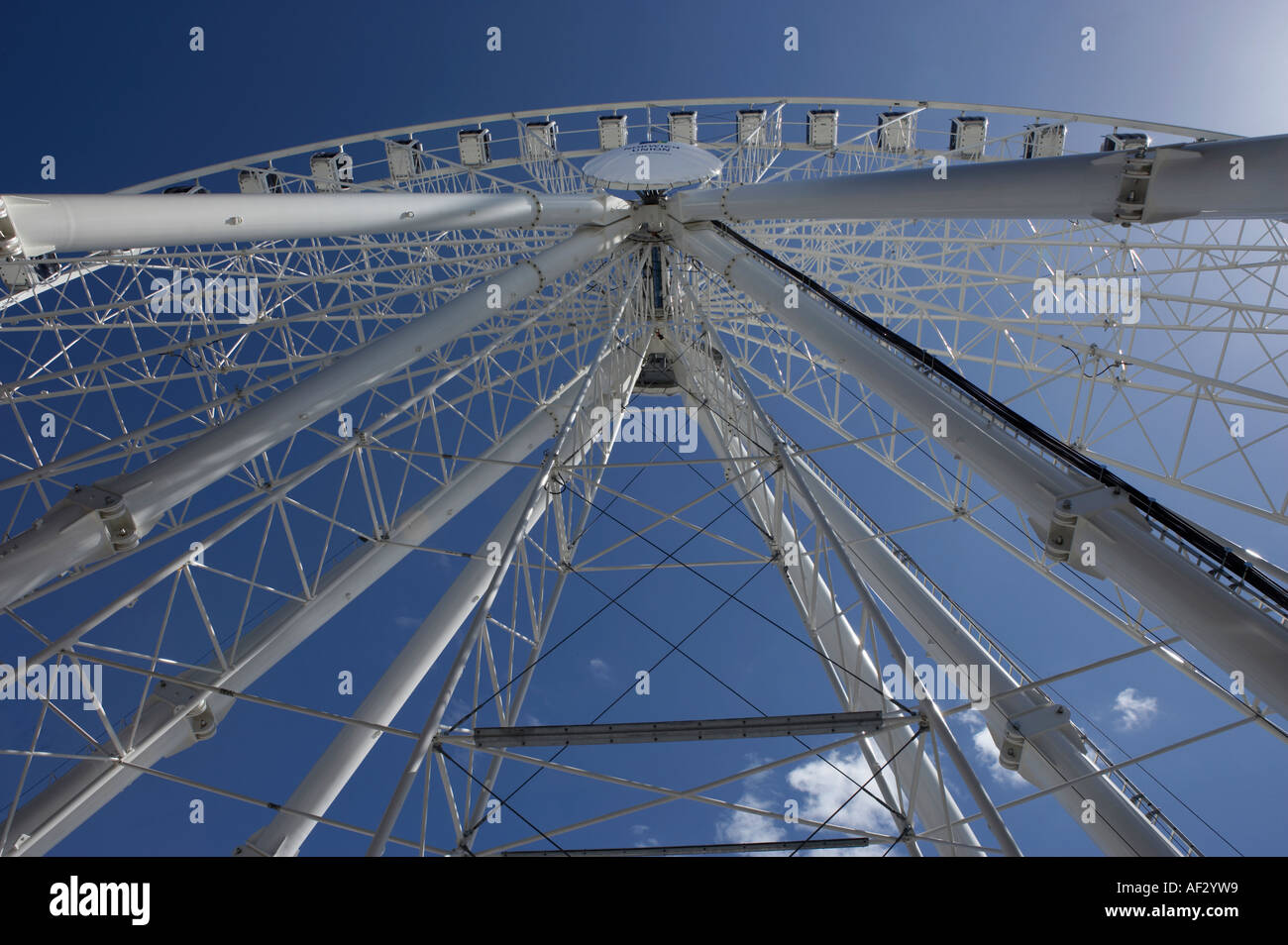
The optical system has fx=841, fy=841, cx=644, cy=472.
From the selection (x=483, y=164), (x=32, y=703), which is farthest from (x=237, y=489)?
(x=483, y=164)

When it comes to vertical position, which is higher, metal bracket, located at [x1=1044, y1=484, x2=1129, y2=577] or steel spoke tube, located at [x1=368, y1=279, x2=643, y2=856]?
metal bracket, located at [x1=1044, y1=484, x2=1129, y2=577]

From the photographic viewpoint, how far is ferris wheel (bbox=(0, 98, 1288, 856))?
984 cm

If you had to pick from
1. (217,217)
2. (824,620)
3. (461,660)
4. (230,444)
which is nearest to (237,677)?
(230,444)

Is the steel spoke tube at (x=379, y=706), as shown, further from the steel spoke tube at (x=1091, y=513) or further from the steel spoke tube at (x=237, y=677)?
the steel spoke tube at (x=1091, y=513)

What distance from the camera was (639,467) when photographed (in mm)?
14727

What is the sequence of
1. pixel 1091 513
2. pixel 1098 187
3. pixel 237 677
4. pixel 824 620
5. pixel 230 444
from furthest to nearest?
pixel 824 620, pixel 237 677, pixel 230 444, pixel 1098 187, pixel 1091 513

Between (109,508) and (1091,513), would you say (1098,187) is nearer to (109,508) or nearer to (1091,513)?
(1091,513)

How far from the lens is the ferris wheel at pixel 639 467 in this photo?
9836 mm

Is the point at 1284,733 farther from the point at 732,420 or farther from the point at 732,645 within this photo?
the point at 732,645

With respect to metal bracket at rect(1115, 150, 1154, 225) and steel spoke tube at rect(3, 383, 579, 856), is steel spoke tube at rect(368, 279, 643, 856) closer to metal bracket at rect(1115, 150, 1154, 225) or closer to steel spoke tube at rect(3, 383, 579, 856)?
steel spoke tube at rect(3, 383, 579, 856)

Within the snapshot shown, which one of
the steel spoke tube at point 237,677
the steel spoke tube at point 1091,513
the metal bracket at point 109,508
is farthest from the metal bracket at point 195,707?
the steel spoke tube at point 1091,513

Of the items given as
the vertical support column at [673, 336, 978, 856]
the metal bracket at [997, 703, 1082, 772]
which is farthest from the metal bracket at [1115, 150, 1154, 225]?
the metal bracket at [997, 703, 1082, 772]
